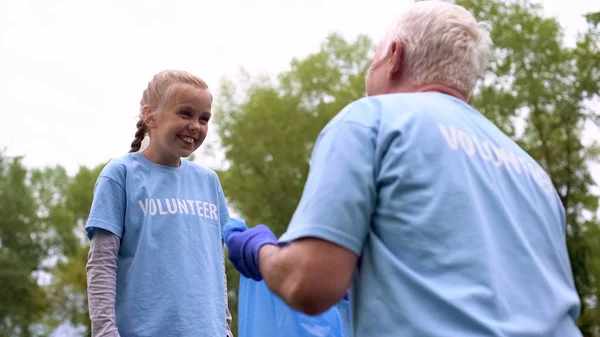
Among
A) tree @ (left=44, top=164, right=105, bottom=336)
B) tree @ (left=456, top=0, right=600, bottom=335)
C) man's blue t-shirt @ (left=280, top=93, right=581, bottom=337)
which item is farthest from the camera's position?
tree @ (left=44, top=164, right=105, bottom=336)

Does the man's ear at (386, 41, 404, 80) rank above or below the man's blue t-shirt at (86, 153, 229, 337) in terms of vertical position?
above

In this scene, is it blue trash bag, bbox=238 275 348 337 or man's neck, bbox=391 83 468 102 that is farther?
blue trash bag, bbox=238 275 348 337

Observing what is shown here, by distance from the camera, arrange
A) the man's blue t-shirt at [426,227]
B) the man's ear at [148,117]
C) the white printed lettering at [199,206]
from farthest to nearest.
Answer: the man's ear at [148,117], the white printed lettering at [199,206], the man's blue t-shirt at [426,227]

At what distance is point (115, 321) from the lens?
2.83m

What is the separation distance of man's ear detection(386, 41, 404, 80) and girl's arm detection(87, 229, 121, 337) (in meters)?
1.37

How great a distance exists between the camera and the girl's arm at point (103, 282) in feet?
8.96

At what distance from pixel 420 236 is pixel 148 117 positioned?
188cm

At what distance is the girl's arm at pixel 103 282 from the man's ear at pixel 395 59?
4.50 feet

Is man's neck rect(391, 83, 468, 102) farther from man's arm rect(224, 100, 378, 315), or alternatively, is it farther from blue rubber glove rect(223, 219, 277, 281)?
blue rubber glove rect(223, 219, 277, 281)

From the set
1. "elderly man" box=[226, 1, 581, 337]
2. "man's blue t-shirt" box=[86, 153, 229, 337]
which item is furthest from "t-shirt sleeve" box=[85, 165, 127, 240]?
"elderly man" box=[226, 1, 581, 337]

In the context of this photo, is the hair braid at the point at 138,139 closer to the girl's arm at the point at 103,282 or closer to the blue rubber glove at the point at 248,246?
the girl's arm at the point at 103,282

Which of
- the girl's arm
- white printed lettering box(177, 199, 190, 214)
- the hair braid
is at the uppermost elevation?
the hair braid

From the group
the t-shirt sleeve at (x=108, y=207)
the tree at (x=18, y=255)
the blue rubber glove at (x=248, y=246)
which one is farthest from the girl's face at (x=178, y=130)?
the tree at (x=18, y=255)

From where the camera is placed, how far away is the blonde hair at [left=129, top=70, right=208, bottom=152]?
124 inches
